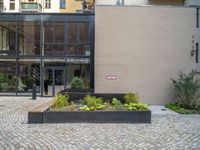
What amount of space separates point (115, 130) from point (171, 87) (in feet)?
39.4

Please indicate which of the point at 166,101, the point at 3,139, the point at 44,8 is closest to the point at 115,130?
the point at 3,139

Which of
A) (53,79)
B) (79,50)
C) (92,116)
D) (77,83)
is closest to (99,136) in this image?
(92,116)

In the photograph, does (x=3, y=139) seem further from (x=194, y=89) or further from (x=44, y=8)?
(x=44, y=8)

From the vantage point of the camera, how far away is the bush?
2106cm

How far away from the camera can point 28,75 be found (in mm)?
31156

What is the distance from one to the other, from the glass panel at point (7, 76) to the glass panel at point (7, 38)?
87cm

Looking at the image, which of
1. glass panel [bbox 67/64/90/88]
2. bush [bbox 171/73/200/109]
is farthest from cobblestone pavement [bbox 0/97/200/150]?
glass panel [bbox 67/64/90/88]

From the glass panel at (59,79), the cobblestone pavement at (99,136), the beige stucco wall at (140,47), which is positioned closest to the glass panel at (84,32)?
the glass panel at (59,79)

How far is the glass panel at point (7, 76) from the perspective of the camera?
3077 cm

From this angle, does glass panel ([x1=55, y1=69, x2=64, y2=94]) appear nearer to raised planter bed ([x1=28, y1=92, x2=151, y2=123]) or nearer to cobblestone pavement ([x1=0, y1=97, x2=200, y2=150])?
cobblestone pavement ([x1=0, y1=97, x2=200, y2=150])

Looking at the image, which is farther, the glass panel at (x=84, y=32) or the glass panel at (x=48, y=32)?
the glass panel at (x=48, y=32)

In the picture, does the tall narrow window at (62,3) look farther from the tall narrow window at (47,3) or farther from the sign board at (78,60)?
the sign board at (78,60)

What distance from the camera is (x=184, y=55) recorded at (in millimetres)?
24016

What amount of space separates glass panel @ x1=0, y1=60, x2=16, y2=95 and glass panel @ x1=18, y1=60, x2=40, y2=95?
1.67 ft
